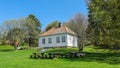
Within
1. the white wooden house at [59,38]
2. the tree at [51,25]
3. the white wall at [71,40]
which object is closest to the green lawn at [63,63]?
the white wooden house at [59,38]

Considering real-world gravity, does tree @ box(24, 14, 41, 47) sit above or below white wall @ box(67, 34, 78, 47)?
above

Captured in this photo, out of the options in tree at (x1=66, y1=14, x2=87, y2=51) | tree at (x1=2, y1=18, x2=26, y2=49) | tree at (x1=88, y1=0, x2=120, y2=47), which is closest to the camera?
tree at (x1=88, y1=0, x2=120, y2=47)

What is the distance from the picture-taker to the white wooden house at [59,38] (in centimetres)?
5034

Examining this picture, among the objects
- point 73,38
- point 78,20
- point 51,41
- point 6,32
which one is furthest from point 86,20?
point 6,32

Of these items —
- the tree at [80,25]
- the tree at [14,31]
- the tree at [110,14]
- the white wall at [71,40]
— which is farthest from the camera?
the tree at [14,31]

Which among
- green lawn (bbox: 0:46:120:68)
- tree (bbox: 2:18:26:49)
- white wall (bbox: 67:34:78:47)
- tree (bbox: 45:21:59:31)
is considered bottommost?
green lawn (bbox: 0:46:120:68)

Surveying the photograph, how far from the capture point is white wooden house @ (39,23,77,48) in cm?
5034

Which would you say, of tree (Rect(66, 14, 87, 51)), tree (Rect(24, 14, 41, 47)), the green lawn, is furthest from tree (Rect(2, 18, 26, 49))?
the green lawn

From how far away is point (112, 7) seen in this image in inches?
1099

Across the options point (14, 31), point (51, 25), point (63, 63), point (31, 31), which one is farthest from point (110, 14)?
point (51, 25)

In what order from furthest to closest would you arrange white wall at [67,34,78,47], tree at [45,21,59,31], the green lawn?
1. tree at [45,21,59,31]
2. white wall at [67,34,78,47]
3. the green lawn

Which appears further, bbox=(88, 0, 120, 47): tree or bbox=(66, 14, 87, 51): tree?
bbox=(66, 14, 87, 51): tree

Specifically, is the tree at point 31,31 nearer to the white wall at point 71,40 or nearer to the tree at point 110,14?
the white wall at point 71,40

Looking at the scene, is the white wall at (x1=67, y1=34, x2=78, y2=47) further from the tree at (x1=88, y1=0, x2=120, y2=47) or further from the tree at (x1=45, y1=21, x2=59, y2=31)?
the tree at (x1=45, y1=21, x2=59, y2=31)
